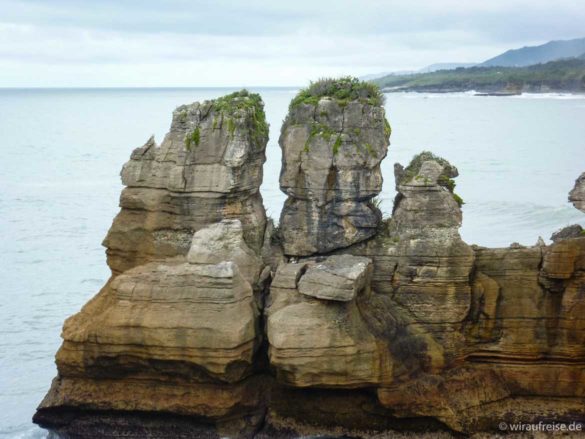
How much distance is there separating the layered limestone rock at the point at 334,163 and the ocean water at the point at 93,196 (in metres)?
7.55

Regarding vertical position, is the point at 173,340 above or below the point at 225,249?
below

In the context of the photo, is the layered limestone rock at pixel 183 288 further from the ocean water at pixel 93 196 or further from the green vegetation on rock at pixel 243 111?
Answer: the ocean water at pixel 93 196

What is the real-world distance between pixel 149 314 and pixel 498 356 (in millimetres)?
7168

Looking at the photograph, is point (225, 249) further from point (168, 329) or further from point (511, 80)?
point (511, 80)

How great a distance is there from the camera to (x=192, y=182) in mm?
18938

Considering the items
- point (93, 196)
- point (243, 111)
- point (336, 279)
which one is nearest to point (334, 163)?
point (243, 111)

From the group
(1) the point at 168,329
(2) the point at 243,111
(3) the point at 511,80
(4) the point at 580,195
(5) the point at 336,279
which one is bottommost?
(3) the point at 511,80

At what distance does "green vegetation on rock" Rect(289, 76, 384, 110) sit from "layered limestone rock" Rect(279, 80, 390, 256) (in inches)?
0.8

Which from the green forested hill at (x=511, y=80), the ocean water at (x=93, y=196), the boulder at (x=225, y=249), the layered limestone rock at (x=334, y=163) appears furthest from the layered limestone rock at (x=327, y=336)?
the green forested hill at (x=511, y=80)

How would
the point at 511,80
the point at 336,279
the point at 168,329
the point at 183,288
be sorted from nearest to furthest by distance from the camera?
the point at 336,279, the point at 168,329, the point at 183,288, the point at 511,80

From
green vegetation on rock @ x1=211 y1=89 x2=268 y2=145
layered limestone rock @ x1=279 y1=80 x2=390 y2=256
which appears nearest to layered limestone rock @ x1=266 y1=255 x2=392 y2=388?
layered limestone rock @ x1=279 y1=80 x2=390 y2=256

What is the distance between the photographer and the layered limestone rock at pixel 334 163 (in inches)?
738

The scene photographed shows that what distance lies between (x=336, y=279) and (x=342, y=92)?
4.32m

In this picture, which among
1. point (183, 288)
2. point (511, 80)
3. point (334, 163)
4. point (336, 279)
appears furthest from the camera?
point (511, 80)
